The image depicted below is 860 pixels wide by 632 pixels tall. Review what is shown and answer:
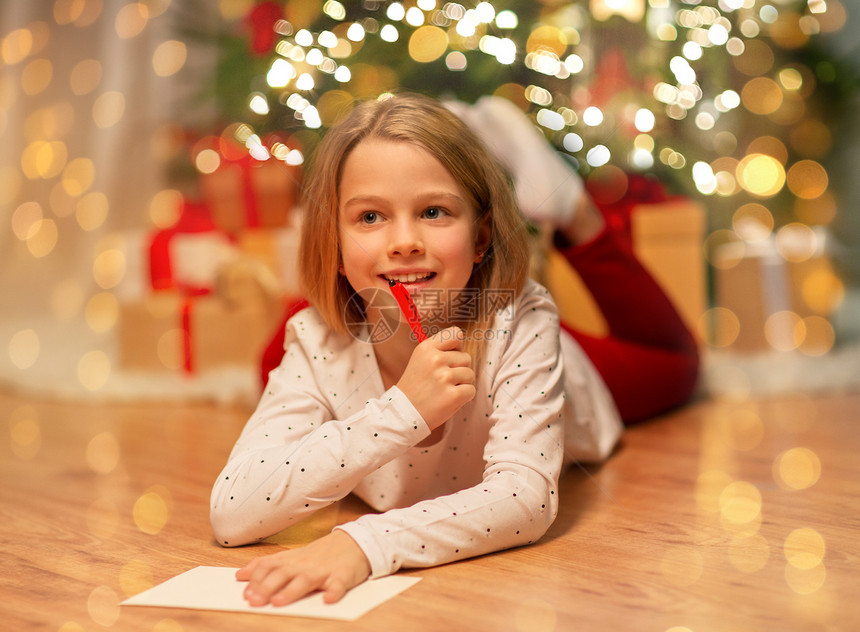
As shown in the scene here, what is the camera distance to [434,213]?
0.74 m

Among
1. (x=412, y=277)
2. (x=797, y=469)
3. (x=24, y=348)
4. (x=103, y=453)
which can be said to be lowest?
(x=24, y=348)

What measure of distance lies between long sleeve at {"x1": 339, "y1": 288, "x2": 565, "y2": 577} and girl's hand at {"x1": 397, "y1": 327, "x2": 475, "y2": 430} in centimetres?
6

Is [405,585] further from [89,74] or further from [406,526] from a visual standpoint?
[89,74]

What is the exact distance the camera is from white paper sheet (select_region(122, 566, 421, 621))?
0.59 m

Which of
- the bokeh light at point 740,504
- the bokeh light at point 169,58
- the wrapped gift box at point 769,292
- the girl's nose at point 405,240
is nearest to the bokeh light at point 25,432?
the girl's nose at point 405,240

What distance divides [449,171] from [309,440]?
0.82 feet

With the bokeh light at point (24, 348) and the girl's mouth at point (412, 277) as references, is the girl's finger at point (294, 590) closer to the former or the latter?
the girl's mouth at point (412, 277)

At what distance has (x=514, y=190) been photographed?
2.71 ft

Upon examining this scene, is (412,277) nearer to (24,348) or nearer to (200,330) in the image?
(200,330)

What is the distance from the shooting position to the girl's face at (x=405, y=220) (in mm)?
726

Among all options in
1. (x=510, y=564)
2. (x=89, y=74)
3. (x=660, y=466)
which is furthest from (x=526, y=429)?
(x=89, y=74)

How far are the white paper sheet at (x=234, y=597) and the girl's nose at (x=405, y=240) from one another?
0.26 metres

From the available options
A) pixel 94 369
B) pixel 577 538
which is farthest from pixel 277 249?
pixel 577 538

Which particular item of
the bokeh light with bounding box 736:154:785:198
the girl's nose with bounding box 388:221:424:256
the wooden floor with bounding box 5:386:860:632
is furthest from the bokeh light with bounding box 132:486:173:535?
the bokeh light with bounding box 736:154:785:198
